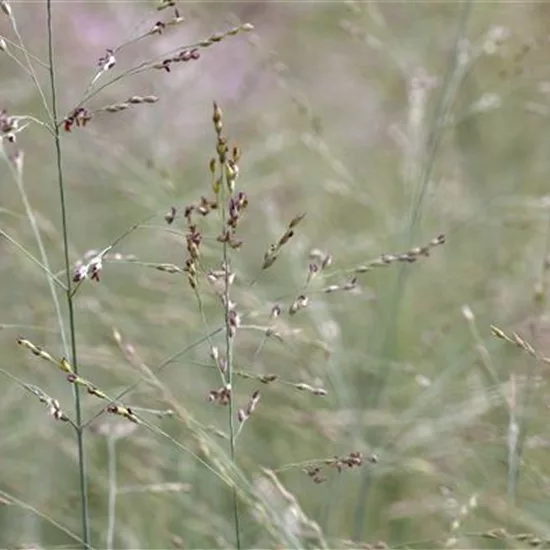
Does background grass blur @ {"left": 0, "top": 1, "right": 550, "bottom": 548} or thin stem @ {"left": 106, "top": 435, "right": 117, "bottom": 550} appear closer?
thin stem @ {"left": 106, "top": 435, "right": 117, "bottom": 550}

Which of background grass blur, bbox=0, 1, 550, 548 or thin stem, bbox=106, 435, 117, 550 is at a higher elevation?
background grass blur, bbox=0, 1, 550, 548

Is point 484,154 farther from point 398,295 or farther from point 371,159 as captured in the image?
point 398,295

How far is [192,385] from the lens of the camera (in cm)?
189

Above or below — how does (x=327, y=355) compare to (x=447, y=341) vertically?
below

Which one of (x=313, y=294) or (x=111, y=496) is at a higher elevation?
(x=313, y=294)

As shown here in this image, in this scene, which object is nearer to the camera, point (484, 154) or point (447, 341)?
point (447, 341)

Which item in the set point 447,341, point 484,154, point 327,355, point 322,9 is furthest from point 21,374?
point 322,9

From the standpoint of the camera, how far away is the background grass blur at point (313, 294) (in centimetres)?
142

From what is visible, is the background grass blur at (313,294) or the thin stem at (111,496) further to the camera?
the background grass blur at (313,294)

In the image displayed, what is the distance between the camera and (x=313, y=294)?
1625 mm

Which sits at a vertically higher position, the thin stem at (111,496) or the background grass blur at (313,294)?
the background grass blur at (313,294)

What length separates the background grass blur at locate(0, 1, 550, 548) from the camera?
4.65 ft

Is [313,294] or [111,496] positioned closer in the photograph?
[111,496]

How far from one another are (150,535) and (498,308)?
65 centimetres
